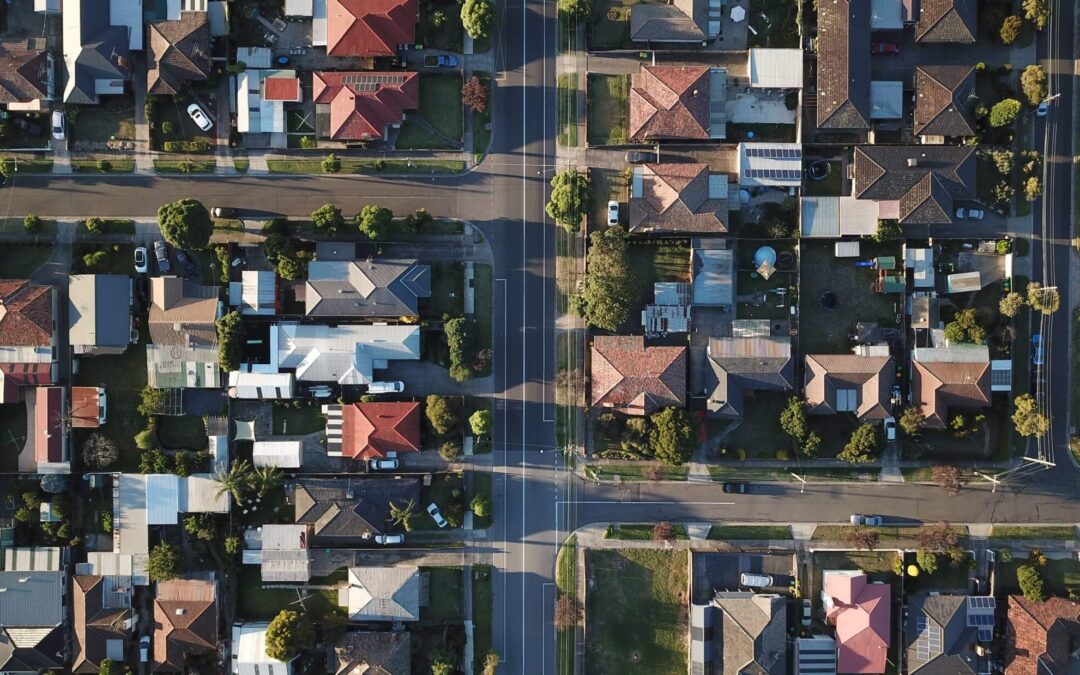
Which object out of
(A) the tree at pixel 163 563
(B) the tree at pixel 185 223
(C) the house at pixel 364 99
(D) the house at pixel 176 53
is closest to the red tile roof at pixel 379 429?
(A) the tree at pixel 163 563

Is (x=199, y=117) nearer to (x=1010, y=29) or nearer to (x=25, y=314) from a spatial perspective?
(x=25, y=314)

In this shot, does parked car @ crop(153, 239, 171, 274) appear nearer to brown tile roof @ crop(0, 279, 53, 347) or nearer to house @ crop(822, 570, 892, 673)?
brown tile roof @ crop(0, 279, 53, 347)

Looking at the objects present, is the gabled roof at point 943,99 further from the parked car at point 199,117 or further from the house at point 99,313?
the house at point 99,313

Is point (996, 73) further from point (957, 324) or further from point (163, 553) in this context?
point (163, 553)

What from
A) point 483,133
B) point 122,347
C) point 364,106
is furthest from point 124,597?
point 483,133

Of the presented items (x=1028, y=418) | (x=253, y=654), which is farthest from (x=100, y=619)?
(x=1028, y=418)

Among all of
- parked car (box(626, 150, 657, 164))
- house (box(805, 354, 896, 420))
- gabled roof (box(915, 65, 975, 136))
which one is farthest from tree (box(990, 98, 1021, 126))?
parked car (box(626, 150, 657, 164))
